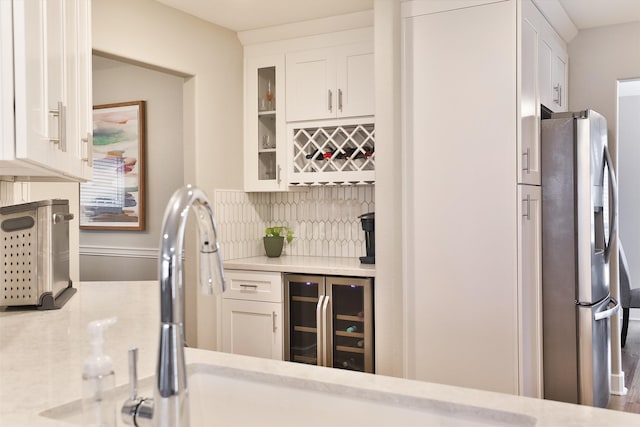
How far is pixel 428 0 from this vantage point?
10.9ft

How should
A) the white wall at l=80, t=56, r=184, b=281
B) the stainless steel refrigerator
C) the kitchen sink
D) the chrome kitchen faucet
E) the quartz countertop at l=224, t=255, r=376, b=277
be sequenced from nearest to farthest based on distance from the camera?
the chrome kitchen faucet → the kitchen sink → the stainless steel refrigerator → the quartz countertop at l=224, t=255, r=376, b=277 → the white wall at l=80, t=56, r=184, b=281

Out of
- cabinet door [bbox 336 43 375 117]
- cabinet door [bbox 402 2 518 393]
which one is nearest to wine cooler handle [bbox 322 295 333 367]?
cabinet door [bbox 402 2 518 393]

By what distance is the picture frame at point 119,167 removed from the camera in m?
5.05

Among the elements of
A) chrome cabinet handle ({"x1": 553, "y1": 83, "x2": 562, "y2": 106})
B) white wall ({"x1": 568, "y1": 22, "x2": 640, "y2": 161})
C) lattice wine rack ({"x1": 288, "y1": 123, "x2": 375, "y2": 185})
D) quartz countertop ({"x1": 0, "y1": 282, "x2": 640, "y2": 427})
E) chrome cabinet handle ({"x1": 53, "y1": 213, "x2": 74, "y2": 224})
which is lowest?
quartz countertop ({"x1": 0, "y1": 282, "x2": 640, "y2": 427})

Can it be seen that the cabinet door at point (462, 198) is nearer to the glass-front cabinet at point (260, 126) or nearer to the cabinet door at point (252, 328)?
the cabinet door at point (252, 328)

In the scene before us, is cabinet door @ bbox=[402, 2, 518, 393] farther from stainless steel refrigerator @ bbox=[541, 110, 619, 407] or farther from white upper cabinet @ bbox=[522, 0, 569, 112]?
stainless steel refrigerator @ bbox=[541, 110, 619, 407]

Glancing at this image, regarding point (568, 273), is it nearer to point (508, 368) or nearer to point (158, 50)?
point (508, 368)

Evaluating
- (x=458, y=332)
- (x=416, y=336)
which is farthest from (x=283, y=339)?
(x=458, y=332)

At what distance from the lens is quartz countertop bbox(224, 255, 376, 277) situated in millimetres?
3668

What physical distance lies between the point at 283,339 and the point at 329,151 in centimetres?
128

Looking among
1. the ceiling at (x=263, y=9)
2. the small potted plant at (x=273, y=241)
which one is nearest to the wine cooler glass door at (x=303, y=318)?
the small potted plant at (x=273, y=241)

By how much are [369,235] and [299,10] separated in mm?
1510

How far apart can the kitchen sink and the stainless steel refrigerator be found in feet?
7.99

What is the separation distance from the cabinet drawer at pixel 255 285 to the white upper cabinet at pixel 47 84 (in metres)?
2.10
